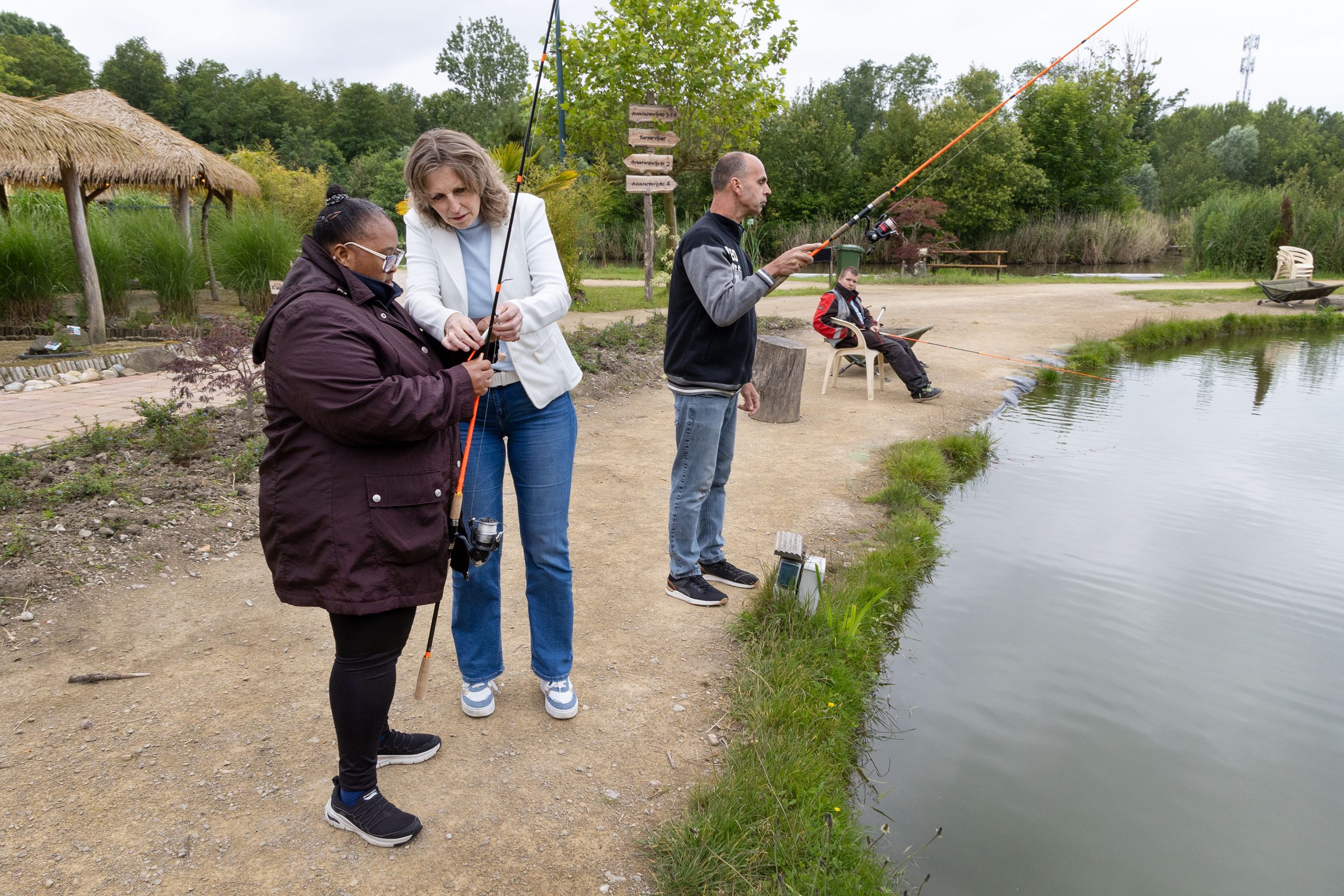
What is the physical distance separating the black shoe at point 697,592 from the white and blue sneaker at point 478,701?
3.80 feet

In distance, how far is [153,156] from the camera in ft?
35.4

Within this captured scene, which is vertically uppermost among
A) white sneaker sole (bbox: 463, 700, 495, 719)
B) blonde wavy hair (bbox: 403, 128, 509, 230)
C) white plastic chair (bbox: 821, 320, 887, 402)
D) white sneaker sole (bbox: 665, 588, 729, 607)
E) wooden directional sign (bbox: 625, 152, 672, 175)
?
wooden directional sign (bbox: 625, 152, 672, 175)

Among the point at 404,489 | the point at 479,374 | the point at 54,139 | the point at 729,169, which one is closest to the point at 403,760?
the point at 404,489

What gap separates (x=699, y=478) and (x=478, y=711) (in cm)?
130

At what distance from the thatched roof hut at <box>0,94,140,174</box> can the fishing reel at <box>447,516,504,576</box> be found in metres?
8.51

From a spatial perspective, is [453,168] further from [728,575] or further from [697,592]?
[728,575]

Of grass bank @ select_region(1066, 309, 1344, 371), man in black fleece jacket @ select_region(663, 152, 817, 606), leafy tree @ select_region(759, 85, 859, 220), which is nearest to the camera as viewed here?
man in black fleece jacket @ select_region(663, 152, 817, 606)

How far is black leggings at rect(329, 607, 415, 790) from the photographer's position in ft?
6.77

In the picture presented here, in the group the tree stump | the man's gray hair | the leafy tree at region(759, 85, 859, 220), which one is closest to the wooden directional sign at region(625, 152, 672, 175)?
the tree stump

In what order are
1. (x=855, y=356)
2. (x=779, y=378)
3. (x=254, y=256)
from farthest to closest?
(x=254, y=256)
(x=855, y=356)
(x=779, y=378)

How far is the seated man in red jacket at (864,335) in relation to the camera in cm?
816

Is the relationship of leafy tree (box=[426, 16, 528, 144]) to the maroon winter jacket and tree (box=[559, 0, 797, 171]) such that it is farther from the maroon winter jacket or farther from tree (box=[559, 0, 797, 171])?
the maroon winter jacket

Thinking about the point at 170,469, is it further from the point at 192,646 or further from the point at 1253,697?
the point at 1253,697

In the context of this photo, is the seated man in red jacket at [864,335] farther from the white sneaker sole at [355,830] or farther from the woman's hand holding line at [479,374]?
the white sneaker sole at [355,830]
